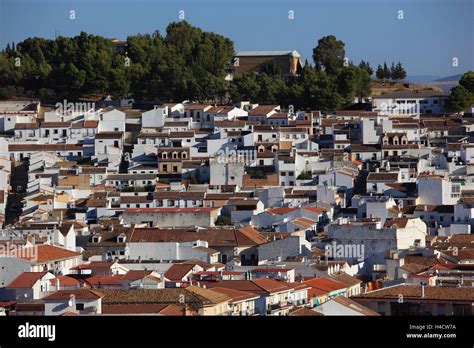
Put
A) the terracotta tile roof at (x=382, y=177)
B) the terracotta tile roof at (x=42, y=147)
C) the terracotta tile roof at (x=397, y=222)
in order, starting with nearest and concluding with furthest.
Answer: the terracotta tile roof at (x=397, y=222) → the terracotta tile roof at (x=382, y=177) → the terracotta tile roof at (x=42, y=147)

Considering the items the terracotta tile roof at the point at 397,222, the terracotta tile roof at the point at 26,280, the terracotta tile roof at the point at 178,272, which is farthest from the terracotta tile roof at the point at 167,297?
the terracotta tile roof at the point at 397,222

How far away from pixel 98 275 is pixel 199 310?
15.2 ft

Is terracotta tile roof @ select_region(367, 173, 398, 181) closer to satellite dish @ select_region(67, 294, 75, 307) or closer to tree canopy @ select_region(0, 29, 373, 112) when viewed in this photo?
tree canopy @ select_region(0, 29, 373, 112)

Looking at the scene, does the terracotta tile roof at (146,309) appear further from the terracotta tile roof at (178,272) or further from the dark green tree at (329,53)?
the dark green tree at (329,53)

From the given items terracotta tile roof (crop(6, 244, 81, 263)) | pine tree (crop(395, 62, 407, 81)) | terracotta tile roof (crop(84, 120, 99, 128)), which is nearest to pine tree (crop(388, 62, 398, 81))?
pine tree (crop(395, 62, 407, 81))

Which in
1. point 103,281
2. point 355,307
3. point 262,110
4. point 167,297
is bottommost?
point 103,281

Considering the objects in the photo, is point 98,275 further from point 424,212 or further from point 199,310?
point 424,212

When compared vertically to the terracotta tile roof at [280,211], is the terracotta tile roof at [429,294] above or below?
above

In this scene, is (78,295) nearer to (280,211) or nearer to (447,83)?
(280,211)

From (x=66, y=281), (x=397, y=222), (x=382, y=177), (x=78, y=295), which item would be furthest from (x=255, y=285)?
(x=382, y=177)

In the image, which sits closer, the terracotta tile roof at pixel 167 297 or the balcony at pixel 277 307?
the terracotta tile roof at pixel 167 297

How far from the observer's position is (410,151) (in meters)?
23.2

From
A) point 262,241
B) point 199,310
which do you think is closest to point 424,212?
point 262,241
